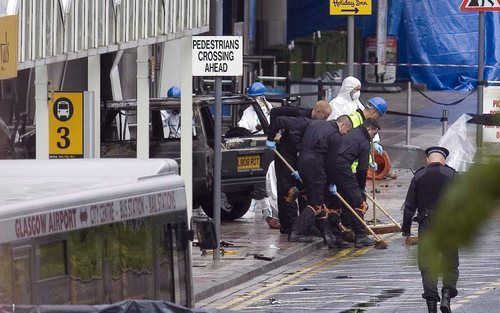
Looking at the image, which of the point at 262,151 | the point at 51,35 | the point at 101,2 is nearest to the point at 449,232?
the point at 51,35

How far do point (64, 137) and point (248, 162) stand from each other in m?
5.39

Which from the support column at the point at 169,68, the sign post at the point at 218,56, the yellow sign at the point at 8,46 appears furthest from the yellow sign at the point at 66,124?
the support column at the point at 169,68

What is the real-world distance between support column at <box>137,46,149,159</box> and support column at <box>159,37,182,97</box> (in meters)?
11.0

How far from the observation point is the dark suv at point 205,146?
57.7ft

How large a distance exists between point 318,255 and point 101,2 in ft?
17.7

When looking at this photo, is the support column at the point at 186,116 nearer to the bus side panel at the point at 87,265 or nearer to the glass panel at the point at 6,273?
the bus side panel at the point at 87,265

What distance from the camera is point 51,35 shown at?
456 inches

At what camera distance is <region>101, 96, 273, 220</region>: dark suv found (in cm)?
1759

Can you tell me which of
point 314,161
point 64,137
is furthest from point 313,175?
point 64,137

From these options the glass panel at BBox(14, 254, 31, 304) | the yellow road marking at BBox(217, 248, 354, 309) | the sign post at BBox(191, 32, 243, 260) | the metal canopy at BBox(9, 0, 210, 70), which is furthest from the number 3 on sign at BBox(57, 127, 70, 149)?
the glass panel at BBox(14, 254, 31, 304)

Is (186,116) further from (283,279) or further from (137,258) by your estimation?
(137,258)

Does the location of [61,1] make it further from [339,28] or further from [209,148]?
[339,28]

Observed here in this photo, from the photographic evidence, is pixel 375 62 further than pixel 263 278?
Yes

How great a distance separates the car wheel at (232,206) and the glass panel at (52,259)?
13.0m
